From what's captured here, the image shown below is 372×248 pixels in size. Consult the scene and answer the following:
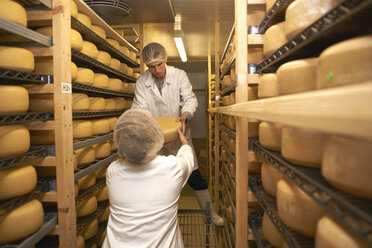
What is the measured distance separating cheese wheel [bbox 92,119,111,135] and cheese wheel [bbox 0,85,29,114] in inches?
37.9

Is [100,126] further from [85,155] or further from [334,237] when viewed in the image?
[334,237]

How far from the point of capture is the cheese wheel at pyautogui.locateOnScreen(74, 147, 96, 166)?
2036mm

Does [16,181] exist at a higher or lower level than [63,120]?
lower

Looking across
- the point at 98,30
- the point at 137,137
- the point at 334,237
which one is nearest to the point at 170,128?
the point at 137,137

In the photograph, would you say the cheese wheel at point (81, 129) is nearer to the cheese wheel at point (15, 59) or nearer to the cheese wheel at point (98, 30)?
the cheese wheel at point (15, 59)

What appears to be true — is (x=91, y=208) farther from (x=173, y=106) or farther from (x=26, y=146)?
(x=173, y=106)

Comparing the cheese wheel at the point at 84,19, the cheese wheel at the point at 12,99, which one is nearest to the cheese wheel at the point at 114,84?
the cheese wheel at the point at 84,19

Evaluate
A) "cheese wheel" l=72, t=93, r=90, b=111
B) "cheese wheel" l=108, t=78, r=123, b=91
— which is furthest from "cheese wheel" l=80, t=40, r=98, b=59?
"cheese wheel" l=108, t=78, r=123, b=91

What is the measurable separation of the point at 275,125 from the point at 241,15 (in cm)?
77

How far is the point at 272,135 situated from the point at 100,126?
175 cm

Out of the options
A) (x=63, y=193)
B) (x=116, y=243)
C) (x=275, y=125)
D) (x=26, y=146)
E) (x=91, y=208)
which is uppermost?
(x=275, y=125)

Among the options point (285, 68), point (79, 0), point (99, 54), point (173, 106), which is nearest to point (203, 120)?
point (173, 106)

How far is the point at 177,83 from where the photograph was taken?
288 cm

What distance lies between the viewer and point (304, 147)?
876 millimetres
